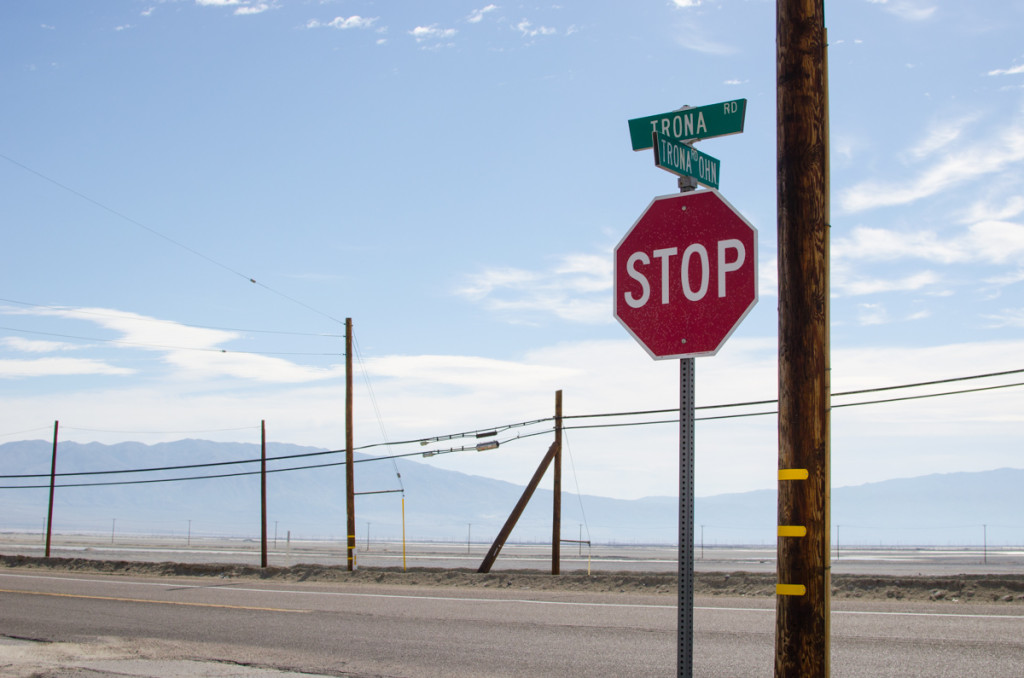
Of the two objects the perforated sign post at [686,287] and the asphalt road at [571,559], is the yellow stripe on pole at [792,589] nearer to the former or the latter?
the perforated sign post at [686,287]

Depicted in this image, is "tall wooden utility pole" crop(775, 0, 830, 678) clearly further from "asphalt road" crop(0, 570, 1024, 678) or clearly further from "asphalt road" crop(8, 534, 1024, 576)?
"asphalt road" crop(8, 534, 1024, 576)

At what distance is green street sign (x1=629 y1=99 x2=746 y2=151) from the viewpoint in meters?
5.61

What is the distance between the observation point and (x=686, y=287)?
17.2 ft

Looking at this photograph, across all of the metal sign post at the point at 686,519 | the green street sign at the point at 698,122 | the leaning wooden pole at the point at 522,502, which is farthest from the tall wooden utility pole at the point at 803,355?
the leaning wooden pole at the point at 522,502

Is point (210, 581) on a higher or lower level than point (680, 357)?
lower

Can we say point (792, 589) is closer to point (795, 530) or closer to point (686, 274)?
point (795, 530)

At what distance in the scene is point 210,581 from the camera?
25.3 m

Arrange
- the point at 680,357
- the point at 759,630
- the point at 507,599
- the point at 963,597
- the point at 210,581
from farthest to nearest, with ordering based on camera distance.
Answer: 1. the point at 210,581
2. the point at 507,599
3. the point at 963,597
4. the point at 759,630
5. the point at 680,357

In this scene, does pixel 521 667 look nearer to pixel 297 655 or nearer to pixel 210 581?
pixel 297 655

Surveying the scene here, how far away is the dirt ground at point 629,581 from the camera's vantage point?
54.8 feet

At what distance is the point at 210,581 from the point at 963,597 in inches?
714

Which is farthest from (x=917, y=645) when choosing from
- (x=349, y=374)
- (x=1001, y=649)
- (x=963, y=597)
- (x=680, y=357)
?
(x=349, y=374)

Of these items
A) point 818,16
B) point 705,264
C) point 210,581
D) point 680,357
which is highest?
point 818,16

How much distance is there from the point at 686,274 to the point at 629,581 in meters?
17.3
